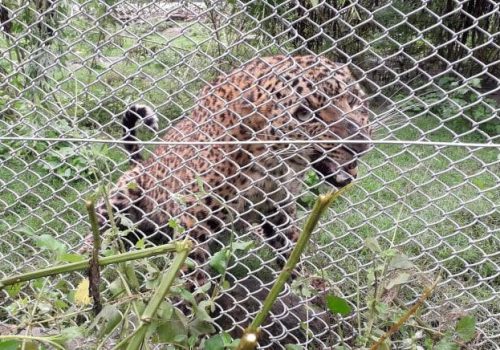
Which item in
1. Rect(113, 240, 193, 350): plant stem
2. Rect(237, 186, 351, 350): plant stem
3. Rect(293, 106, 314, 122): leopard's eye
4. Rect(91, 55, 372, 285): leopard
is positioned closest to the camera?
Rect(237, 186, 351, 350): plant stem

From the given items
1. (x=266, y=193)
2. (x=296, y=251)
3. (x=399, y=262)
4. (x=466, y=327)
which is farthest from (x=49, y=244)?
(x=266, y=193)

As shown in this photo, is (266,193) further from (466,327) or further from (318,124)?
(466,327)

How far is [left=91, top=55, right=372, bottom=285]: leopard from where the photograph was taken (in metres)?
2.60

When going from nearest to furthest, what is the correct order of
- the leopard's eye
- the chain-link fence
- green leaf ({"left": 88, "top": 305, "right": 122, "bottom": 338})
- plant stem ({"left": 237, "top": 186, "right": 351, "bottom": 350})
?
plant stem ({"left": 237, "top": 186, "right": 351, "bottom": 350}) < green leaf ({"left": 88, "top": 305, "right": 122, "bottom": 338}) < the chain-link fence < the leopard's eye

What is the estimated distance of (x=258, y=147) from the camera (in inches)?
118

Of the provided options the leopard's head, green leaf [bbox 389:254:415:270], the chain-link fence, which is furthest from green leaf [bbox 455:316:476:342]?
the leopard's head

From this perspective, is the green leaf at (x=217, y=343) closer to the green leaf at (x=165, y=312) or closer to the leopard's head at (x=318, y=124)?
the green leaf at (x=165, y=312)

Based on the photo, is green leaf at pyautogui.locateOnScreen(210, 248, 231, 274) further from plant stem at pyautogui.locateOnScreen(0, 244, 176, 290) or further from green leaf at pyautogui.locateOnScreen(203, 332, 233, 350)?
plant stem at pyautogui.locateOnScreen(0, 244, 176, 290)

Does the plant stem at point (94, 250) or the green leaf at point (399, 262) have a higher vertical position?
the plant stem at point (94, 250)

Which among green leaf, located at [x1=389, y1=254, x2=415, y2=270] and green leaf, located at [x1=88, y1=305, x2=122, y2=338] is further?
green leaf, located at [x1=389, y1=254, x2=415, y2=270]

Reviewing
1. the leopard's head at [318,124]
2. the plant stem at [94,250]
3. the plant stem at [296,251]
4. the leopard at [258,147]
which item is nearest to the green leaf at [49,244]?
the plant stem at [94,250]

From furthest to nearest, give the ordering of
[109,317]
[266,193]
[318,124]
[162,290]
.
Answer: [266,193] < [318,124] < [109,317] < [162,290]

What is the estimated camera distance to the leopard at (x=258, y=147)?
2596mm

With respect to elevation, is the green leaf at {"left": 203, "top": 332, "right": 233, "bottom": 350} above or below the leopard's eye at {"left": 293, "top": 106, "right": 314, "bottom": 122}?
above
